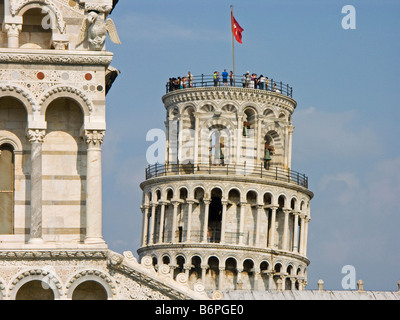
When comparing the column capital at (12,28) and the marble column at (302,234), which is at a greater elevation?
the column capital at (12,28)

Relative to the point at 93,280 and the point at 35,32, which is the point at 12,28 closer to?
the point at 35,32

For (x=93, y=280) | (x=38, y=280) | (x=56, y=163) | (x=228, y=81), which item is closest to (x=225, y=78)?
(x=228, y=81)

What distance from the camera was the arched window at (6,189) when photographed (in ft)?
191

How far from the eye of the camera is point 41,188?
57188 millimetres

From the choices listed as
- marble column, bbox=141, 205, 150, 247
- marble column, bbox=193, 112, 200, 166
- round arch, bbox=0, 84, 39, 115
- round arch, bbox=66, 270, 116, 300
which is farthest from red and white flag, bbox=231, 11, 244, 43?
round arch, bbox=66, 270, 116, 300

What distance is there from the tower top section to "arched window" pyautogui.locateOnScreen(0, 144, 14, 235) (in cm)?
436

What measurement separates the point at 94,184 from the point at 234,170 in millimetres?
89890

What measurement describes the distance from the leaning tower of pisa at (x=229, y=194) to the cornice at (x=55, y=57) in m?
85.6

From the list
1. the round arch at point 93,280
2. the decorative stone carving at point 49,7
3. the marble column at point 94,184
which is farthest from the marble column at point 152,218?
the round arch at point 93,280

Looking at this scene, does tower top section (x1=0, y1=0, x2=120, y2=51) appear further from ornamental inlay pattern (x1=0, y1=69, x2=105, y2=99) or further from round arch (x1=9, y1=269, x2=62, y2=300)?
round arch (x1=9, y1=269, x2=62, y2=300)

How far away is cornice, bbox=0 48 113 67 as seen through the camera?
187 feet

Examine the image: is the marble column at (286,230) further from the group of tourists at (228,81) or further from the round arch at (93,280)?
the round arch at (93,280)
